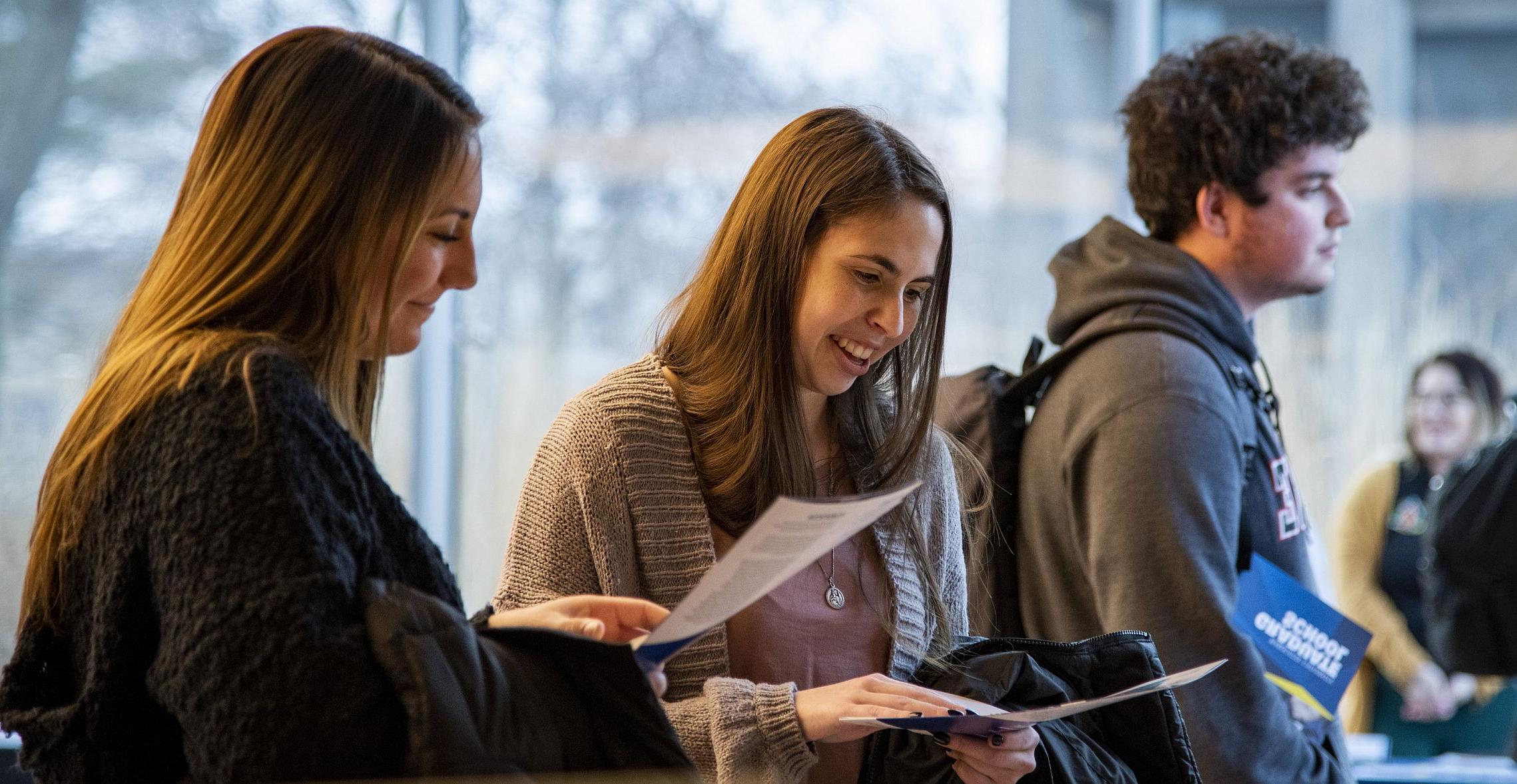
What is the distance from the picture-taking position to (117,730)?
100cm

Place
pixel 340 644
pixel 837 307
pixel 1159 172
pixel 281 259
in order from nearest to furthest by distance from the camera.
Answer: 1. pixel 340 644
2. pixel 281 259
3. pixel 837 307
4. pixel 1159 172

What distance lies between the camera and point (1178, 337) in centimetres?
204

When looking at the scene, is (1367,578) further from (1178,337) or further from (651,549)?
(651,549)

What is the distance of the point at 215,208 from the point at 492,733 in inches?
19.4

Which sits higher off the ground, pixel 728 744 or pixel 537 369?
pixel 537 369

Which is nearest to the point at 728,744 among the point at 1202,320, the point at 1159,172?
the point at 1202,320

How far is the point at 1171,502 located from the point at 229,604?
1.35 meters

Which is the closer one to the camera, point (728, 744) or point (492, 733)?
point (492, 733)

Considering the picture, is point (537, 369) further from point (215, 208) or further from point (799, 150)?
point (215, 208)

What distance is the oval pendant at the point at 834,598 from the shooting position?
1631 mm

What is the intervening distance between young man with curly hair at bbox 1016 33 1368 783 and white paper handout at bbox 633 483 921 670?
924 millimetres

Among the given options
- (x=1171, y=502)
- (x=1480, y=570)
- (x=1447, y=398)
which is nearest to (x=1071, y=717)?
(x=1171, y=502)

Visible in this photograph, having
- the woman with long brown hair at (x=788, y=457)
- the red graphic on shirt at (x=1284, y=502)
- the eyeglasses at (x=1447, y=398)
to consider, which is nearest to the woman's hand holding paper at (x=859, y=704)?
the woman with long brown hair at (x=788, y=457)

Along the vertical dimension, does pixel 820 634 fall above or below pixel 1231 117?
below
